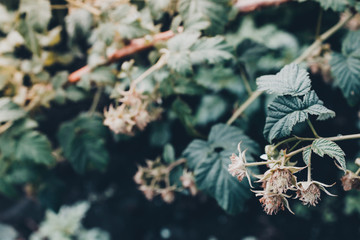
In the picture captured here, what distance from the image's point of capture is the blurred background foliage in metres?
1.05

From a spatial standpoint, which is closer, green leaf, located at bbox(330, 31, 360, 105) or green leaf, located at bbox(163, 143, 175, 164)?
green leaf, located at bbox(330, 31, 360, 105)

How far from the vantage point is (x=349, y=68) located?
0.96 meters

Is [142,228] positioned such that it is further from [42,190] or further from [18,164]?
[18,164]

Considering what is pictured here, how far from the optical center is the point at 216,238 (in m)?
1.82

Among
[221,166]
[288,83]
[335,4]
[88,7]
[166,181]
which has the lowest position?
[166,181]

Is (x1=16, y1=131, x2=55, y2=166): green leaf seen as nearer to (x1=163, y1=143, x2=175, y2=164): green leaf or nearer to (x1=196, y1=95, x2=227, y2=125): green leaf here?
(x1=163, y1=143, x2=175, y2=164): green leaf

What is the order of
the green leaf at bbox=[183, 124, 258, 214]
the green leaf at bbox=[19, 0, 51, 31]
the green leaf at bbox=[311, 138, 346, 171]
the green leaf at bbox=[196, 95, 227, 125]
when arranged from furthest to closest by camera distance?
the green leaf at bbox=[196, 95, 227, 125], the green leaf at bbox=[19, 0, 51, 31], the green leaf at bbox=[183, 124, 258, 214], the green leaf at bbox=[311, 138, 346, 171]

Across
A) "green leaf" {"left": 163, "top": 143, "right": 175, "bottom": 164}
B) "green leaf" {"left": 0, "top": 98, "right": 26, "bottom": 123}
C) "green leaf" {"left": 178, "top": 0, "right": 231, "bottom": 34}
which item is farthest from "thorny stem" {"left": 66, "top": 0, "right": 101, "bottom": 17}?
"green leaf" {"left": 163, "top": 143, "right": 175, "bottom": 164}

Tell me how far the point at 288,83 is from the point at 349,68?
399 mm

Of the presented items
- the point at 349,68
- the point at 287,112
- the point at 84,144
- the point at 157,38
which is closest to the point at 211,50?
the point at 157,38

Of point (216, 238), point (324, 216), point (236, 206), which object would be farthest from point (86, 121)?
point (324, 216)

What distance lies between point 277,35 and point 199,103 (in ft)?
1.87

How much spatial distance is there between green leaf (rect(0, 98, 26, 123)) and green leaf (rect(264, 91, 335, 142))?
39.2 inches

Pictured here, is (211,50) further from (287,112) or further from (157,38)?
(287,112)
